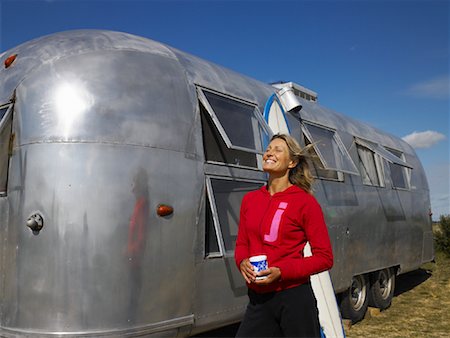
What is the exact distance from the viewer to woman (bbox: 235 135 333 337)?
7.95ft

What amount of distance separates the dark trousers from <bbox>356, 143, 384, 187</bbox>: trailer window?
4773 millimetres

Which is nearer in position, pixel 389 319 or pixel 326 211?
pixel 326 211

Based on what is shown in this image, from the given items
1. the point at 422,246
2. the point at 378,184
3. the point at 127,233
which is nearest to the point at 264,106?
the point at 127,233

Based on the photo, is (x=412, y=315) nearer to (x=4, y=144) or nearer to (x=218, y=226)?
(x=218, y=226)

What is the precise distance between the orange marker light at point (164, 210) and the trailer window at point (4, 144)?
1.23 m

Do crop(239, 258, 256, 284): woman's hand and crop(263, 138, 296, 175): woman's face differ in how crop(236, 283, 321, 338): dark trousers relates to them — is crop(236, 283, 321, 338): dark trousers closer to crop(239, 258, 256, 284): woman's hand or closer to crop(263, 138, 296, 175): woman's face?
crop(239, 258, 256, 284): woman's hand

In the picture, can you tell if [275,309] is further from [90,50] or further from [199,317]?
[90,50]

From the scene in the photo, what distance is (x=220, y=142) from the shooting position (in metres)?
4.28

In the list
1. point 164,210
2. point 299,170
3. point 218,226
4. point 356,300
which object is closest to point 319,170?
point 218,226

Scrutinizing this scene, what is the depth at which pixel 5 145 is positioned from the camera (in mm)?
3633

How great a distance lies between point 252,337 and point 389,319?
544 centimetres

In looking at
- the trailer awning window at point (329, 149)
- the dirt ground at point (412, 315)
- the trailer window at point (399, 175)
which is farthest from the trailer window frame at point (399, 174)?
the dirt ground at point (412, 315)

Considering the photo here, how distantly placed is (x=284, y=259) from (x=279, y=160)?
59 centimetres

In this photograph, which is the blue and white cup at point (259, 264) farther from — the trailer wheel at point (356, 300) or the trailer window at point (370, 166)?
the trailer window at point (370, 166)
